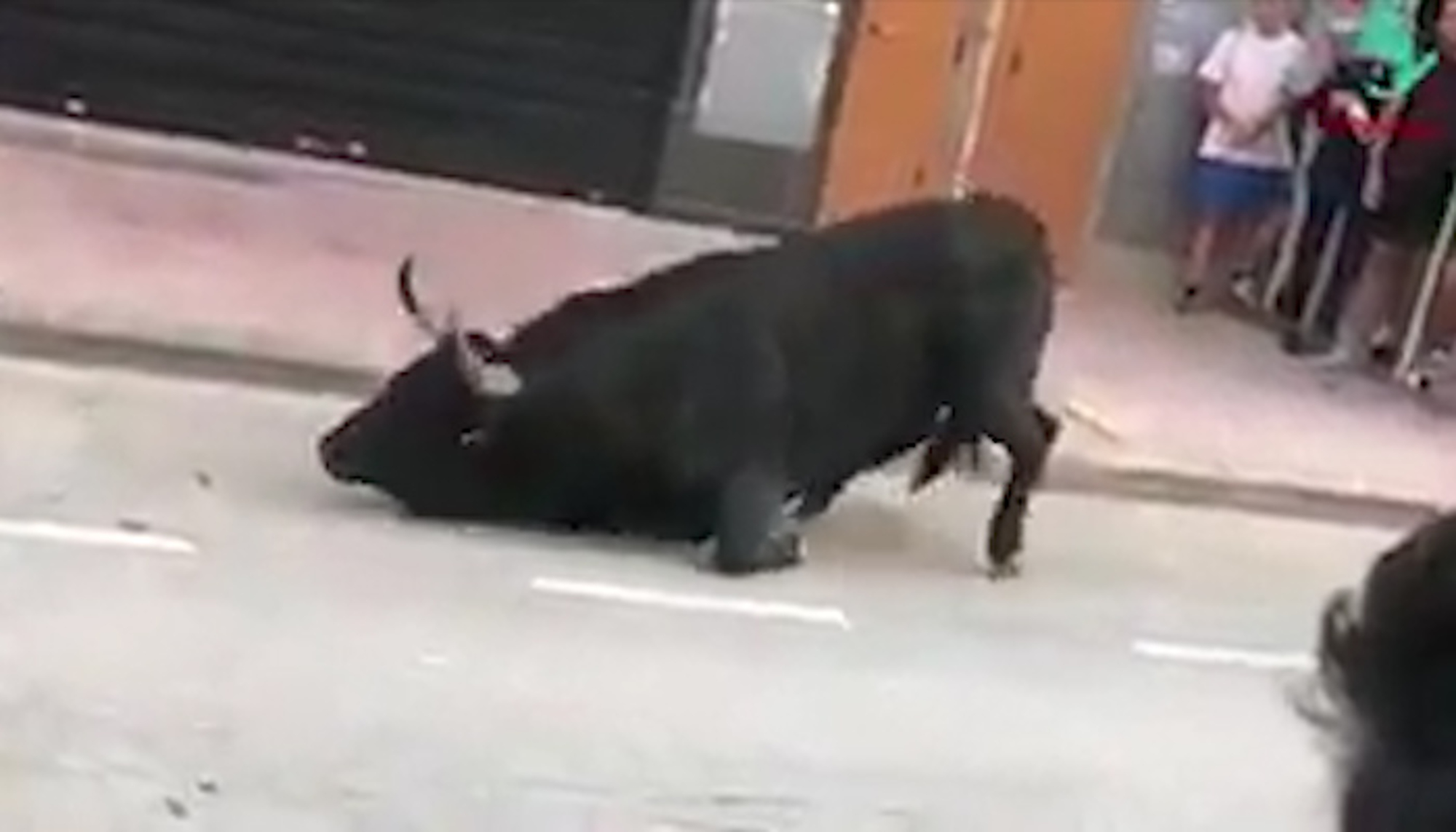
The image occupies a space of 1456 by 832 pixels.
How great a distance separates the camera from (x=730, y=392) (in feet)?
25.1

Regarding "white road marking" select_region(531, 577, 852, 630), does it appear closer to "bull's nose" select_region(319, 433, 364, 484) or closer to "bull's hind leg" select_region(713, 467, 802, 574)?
"bull's hind leg" select_region(713, 467, 802, 574)

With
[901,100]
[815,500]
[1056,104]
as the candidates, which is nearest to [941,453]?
[815,500]

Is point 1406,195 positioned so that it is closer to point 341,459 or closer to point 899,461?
point 899,461

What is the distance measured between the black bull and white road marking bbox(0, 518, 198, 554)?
29.9 inches

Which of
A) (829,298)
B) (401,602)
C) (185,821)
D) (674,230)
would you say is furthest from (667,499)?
(674,230)

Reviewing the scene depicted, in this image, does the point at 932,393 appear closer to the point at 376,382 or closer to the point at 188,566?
the point at 376,382

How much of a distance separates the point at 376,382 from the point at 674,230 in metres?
2.61

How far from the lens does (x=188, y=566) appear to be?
6801 millimetres

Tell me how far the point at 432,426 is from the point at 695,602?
770 mm

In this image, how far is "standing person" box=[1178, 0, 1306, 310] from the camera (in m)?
11.7

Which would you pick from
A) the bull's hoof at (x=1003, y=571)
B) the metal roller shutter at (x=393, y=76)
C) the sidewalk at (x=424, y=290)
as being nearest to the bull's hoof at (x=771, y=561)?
the bull's hoof at (x=1003, y=571)

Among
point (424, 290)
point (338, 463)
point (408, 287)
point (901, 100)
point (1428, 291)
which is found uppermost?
point (901, 100)

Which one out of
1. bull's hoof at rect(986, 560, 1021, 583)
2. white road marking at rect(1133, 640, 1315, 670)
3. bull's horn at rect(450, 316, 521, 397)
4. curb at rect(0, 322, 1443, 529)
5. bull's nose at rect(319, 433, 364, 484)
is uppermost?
bull's horn at rect(450, 316, 521, 397)

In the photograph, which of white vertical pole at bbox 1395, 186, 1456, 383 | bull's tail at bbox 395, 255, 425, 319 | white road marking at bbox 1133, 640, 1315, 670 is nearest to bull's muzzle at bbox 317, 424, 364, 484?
bull's tail at bbox 395, 255, 425, 319
